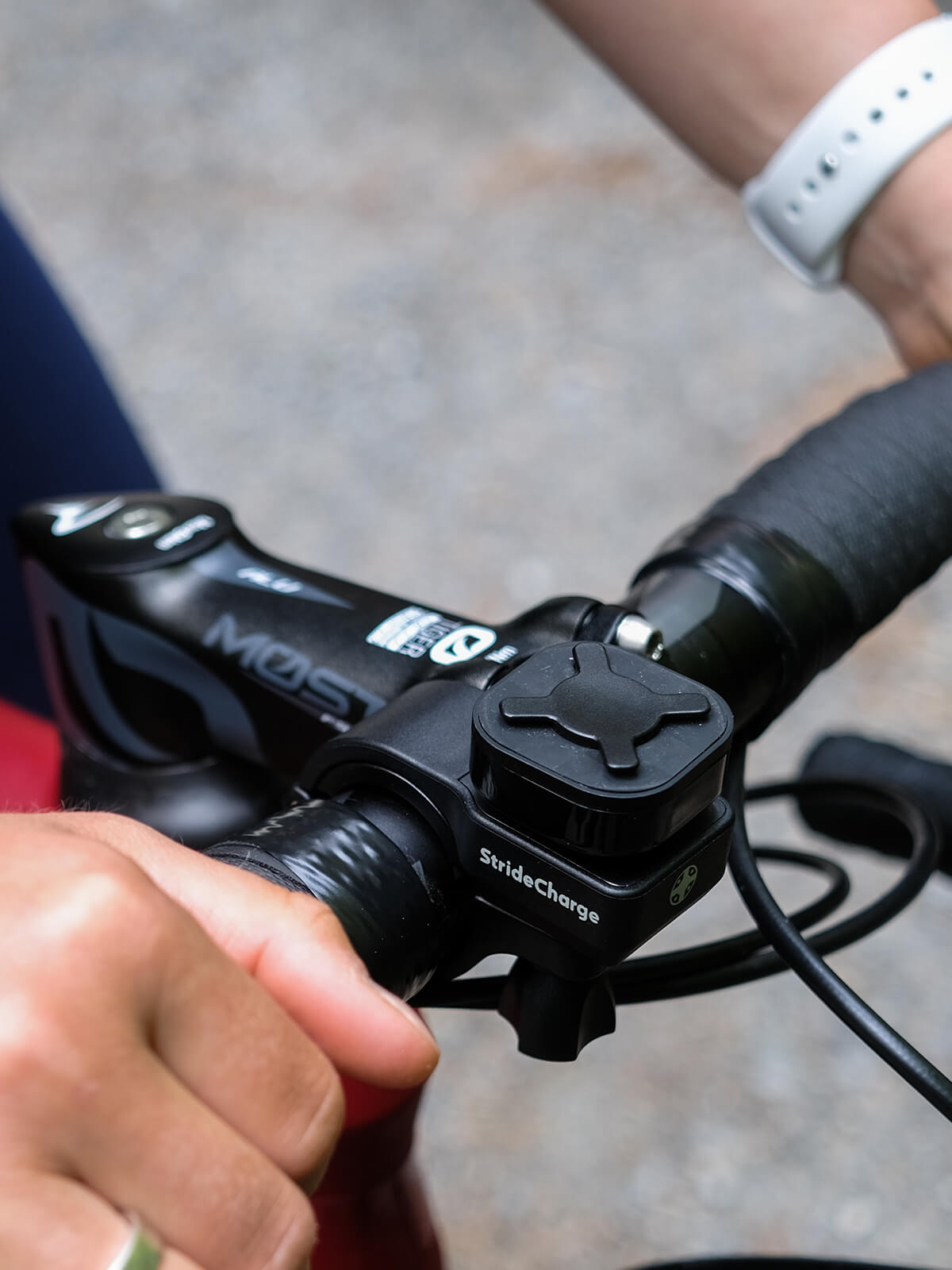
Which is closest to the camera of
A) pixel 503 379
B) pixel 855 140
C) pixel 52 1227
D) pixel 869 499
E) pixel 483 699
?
pixel 52 1227

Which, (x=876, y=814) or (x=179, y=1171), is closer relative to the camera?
(x=179, y=1171)

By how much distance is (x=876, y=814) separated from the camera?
61 centimetres

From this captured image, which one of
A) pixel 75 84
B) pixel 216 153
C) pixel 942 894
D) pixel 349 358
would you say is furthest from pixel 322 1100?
pixel 75 84

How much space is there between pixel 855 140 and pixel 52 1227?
560 mm

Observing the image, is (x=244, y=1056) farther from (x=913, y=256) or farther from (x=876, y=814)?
(x=913, y=256)

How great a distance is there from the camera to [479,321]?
2.21 metres

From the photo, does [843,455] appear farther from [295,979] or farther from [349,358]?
[349,358]

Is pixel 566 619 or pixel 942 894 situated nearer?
pixel 566 619

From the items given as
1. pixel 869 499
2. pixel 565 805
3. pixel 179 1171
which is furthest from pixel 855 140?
pixel 179 1171

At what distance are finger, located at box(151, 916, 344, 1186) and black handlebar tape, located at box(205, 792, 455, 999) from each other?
0.06 m

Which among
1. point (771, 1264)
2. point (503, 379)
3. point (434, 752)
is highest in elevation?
point (434, 752)

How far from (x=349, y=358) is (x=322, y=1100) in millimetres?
1949

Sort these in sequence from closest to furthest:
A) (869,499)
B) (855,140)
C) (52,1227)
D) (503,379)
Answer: (52,1227)
(869,499)
(855,140)
(503,379)

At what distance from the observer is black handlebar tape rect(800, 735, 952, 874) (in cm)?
61
